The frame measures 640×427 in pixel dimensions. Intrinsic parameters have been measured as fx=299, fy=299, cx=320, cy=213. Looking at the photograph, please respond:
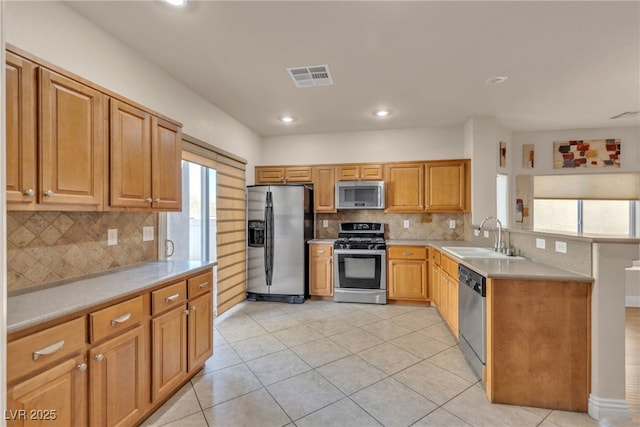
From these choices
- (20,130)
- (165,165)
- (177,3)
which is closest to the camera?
(20,130)

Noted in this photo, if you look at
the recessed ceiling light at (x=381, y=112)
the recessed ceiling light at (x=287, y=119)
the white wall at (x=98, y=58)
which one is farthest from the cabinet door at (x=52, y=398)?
the recessed ceiling light at (x=381, y=112)

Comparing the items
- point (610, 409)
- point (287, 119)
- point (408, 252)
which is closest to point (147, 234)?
point (287, 119)

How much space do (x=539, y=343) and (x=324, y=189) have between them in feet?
11.0

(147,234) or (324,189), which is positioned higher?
(324,189)

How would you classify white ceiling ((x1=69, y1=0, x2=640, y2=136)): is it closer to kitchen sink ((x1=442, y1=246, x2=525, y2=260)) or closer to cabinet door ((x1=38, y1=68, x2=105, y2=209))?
cabinet door ((x1=38, y1=68, x2=105, y2=209))

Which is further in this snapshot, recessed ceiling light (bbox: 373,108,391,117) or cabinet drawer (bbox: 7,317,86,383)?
recessed ceiling light (bbox: 373,108,391,117)

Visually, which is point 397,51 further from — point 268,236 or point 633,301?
point 633,301

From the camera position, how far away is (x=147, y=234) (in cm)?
258

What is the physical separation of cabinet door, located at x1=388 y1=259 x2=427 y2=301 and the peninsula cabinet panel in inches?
80.0

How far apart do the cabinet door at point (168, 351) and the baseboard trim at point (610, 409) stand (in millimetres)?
2761

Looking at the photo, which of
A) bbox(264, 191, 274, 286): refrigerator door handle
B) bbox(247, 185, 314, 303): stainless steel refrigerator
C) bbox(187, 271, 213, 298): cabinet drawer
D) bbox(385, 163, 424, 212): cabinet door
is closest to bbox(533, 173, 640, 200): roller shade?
bbox(385, 163, 424, 212): cabinet door

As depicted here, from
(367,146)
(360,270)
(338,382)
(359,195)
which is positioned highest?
(367,146)

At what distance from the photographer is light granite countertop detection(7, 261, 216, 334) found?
4.07ft

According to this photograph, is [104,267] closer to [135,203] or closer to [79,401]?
[135,203]
